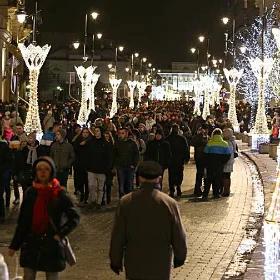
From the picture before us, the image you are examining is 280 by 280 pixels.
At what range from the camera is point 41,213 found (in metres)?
6.73

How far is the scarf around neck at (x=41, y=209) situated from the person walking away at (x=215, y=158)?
35.7ft

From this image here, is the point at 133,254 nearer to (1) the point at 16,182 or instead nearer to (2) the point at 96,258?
(2) the point at 96,258

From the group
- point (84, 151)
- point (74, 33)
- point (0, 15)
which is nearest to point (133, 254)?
point (84, 151)

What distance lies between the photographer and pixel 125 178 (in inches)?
650

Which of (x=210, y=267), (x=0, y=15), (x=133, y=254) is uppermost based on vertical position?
(x=0, y=15)

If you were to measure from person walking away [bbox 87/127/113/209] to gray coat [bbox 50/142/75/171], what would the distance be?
0.52m

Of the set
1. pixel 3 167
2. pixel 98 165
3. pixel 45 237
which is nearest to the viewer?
pixel 45 237

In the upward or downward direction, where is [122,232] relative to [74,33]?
downward

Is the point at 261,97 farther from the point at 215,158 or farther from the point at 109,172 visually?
the point at 109,172

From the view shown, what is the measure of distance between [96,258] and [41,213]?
4.00 m

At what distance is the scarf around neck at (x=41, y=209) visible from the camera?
6.72 metres

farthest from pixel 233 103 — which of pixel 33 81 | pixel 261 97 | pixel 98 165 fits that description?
pixel 98 165

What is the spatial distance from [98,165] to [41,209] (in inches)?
347

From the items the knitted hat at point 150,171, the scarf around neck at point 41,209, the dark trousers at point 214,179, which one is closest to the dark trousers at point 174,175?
the dark trousers at point 214,179
